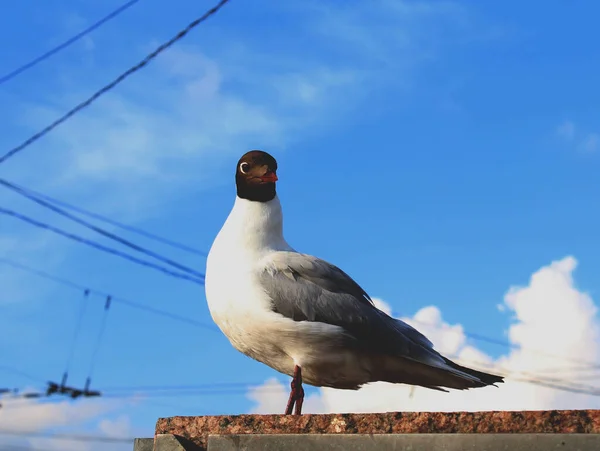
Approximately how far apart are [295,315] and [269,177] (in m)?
0.93

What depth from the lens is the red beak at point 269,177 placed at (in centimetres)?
526

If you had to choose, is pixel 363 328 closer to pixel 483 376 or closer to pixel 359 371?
pixel 359 371

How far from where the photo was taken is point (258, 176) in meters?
5.29

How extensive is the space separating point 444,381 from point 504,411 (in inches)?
78.0

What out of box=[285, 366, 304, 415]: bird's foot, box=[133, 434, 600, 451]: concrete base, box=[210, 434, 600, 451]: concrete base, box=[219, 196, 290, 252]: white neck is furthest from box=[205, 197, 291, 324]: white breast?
box=[210, 434, 600, 451]: concrete base

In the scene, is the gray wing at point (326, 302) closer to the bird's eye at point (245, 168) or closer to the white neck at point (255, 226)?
the white neck at point (255, 226)

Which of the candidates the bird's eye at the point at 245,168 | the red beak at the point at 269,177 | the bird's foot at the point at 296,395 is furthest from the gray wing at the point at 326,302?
the bird's eye at the point at 245,168

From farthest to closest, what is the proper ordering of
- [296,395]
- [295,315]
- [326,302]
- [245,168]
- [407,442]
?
[245,168] → [326,302] → [295,315] → [296,395] → [407,442]

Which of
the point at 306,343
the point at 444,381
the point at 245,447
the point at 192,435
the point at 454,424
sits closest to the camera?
the point at 454,424

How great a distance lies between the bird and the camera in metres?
4.85

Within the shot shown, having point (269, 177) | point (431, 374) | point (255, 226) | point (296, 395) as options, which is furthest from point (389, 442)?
point (269, 177)

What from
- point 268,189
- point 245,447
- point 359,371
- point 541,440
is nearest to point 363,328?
point 359,371

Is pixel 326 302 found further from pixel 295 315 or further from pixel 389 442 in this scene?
pixel 389 442

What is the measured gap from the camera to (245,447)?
12.3 feet
